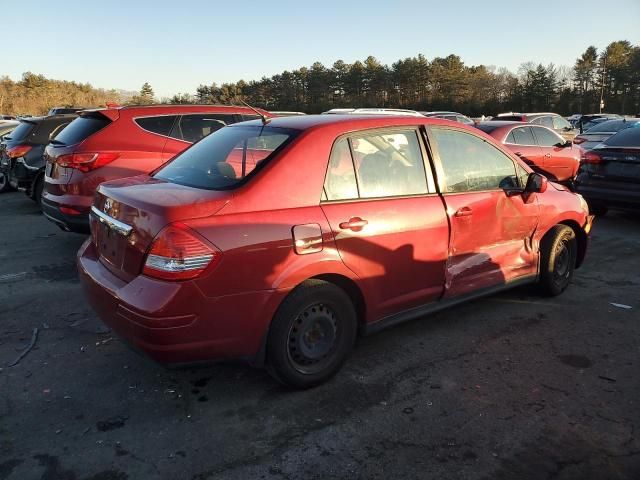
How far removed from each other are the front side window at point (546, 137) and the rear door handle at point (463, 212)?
774cm

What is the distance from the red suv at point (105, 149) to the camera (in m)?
6.02

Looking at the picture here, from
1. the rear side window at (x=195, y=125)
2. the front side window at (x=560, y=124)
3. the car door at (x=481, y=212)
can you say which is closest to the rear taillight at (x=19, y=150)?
the rear side window at (x=195, y=125)

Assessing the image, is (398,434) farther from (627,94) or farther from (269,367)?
(627,94)

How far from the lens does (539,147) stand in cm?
1073

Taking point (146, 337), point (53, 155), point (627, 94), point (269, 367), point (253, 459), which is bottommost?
point (253, 459)

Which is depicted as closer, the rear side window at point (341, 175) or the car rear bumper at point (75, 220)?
the rear side window at point (341, 175)

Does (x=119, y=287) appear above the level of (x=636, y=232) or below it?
above

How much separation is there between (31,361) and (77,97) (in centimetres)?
7225

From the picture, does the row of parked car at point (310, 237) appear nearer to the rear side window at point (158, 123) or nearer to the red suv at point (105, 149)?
the red suv at point (105, 149)

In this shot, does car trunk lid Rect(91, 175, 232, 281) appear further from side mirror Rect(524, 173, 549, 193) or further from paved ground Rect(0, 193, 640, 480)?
side mirror Rect(524, 173, 549, 193)

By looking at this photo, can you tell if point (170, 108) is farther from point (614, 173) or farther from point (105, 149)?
point (614, 173)

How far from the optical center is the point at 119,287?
305 centimetres

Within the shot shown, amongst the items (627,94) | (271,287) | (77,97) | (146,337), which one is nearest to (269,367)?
(271,287)

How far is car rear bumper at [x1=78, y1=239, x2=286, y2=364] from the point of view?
280 centimetres
